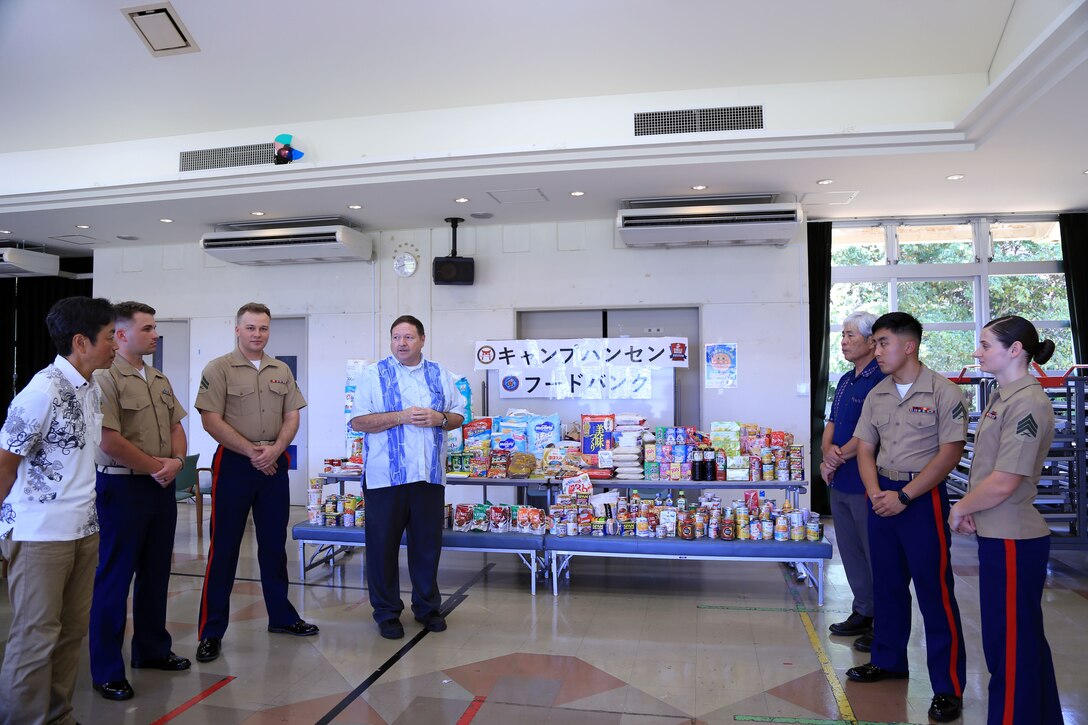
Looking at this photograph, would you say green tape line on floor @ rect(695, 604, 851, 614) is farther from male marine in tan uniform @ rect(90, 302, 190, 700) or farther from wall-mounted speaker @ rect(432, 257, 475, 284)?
wall-mounted speaker @ rect(432, 257, 475, 284)

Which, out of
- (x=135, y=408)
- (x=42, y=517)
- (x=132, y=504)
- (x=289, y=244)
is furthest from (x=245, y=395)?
(x=289, y=244)

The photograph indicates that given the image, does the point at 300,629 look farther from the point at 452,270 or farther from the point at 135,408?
the point at 452,270

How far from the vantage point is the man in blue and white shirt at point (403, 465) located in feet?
12.3

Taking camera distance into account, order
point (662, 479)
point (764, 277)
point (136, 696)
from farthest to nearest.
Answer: point (764, 277), point (662, 479), point (136, 696)

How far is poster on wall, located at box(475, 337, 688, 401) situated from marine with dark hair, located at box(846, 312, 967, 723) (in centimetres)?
360

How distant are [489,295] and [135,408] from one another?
454 centimetres

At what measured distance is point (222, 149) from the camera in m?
6.22

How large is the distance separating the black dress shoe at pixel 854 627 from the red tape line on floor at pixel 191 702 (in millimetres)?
3048

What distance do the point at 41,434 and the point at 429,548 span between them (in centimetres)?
198

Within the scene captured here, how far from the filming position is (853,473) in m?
3.68

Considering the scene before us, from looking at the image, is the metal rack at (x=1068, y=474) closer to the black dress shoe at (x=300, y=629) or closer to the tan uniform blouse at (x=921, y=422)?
the tan uniform blouse at (x=921, y=422)

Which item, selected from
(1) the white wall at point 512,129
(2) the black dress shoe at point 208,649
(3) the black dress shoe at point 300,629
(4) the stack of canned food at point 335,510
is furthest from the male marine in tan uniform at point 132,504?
(1) the white wall at point 512,129

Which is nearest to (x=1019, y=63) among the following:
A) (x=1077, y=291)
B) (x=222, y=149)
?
(x=1077, y=291)

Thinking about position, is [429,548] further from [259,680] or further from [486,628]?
[259,680]
